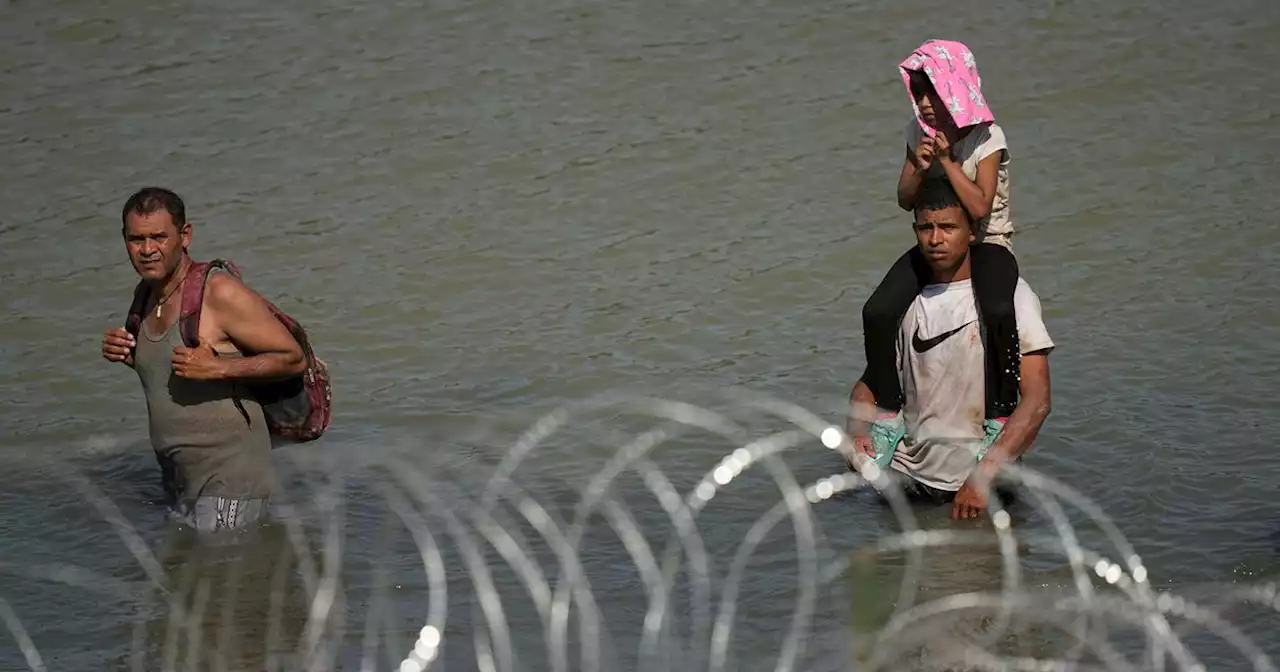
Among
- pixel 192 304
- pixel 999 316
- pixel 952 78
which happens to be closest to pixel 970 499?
pixel 999 316

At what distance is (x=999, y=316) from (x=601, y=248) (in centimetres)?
588

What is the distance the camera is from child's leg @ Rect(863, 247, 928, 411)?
7.59 metres

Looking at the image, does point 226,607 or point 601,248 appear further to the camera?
point 601,248

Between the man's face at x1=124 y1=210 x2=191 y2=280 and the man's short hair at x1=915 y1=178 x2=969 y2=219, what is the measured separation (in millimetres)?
3056

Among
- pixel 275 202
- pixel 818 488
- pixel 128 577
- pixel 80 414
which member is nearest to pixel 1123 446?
pixel 818 488

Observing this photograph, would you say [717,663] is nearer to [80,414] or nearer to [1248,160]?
[80,414]

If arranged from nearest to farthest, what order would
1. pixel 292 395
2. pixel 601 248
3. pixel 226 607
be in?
pixel 226 607 → pixel 292 395 → pixel 601 248

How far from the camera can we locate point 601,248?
1284 centimetres

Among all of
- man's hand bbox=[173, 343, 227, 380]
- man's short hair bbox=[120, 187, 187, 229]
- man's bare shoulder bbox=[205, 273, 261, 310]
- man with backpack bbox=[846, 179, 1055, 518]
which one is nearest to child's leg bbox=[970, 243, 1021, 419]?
man with backpack bbox=[846, 179, 1055, 518]

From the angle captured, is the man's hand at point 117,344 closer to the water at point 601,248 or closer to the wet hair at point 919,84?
the water at point 601,248

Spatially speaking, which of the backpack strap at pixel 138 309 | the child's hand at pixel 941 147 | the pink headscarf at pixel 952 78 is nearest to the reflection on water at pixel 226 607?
the backpack strap at pixel 138 309

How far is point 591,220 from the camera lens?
13.4 metres

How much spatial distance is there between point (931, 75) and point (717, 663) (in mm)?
2420

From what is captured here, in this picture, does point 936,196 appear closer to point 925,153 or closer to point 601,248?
point 925,153
